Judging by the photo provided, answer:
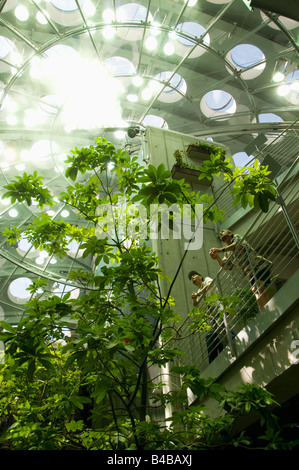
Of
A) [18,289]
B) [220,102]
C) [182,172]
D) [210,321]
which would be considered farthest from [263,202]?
[18,289]

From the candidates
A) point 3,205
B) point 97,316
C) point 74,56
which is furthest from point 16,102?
point 97,316

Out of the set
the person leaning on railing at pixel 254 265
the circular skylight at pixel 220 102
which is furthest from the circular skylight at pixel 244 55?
the person leaning on railing at pixel 254 265

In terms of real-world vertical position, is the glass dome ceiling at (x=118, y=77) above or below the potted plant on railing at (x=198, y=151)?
above

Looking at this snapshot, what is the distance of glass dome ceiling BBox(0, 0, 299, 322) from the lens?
12.0 metres

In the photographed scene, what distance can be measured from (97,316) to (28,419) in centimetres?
118

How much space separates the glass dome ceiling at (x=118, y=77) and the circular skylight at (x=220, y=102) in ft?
0.17

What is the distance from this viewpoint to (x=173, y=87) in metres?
14.5

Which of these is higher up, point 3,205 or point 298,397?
point 3,205

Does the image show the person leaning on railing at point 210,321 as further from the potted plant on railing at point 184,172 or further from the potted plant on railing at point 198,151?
the potted plant on railing at point 198,151

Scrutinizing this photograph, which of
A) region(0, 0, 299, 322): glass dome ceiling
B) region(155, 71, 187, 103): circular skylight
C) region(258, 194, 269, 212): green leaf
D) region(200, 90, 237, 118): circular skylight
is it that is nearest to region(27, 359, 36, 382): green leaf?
region(258, 194, 269, 212): green leaf

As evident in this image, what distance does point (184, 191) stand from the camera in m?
3.50

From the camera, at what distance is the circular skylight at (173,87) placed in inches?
567
